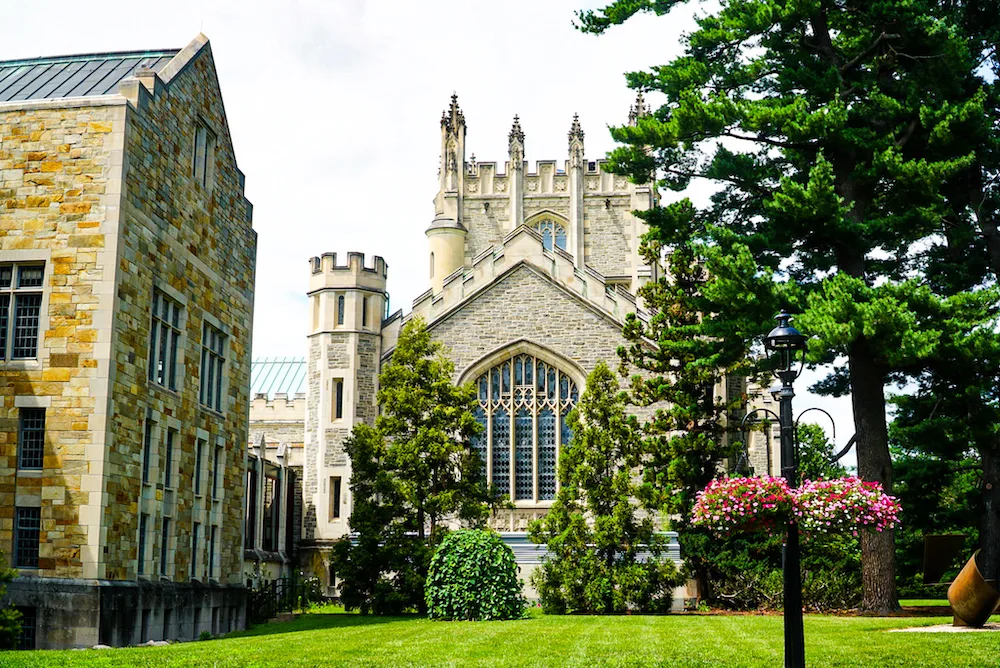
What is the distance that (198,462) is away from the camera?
2044 centimetres

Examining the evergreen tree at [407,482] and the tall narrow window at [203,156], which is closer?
the tall narrow window at [203,156]

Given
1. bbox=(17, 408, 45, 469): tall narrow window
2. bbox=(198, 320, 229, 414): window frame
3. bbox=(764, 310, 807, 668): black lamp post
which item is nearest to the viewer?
bbox=(764, 310, 807, 668): black lamp post

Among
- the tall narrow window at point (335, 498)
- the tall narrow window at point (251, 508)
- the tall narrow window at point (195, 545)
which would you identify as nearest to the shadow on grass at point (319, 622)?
the tall narrow window at point (195, 545)

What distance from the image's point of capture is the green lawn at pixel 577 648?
1253cm

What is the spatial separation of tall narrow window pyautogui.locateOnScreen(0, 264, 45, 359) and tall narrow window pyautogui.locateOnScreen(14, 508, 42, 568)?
2319 mm

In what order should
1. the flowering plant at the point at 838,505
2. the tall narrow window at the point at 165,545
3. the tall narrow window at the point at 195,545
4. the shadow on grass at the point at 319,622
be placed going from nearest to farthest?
the flowering plant at the point at 838,505 < the tall narrow window at the point at 165,545 < the tall narrow window at the point at 195,545 < the shadow on grass at the point at 319,622

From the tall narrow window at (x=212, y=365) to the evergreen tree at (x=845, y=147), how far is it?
28.1 ft

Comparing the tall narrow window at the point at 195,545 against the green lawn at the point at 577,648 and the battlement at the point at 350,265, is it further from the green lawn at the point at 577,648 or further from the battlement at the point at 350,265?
the battlement at the point at 350,265

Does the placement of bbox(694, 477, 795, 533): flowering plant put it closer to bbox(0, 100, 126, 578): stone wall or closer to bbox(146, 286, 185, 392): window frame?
bbox(0, 100, 126, 578): stone wall

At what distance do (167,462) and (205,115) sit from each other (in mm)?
6651

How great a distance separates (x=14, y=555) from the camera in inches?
623

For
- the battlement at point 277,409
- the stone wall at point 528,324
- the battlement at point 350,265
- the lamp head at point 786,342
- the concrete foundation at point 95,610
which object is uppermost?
the battlement at point 350,265

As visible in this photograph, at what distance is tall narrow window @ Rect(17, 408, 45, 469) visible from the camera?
632 inches

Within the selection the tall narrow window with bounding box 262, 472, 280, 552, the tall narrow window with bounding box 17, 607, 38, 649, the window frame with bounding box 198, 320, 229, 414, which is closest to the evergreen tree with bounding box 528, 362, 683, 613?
the window frame with bounding box 198, 320, 229, 414
